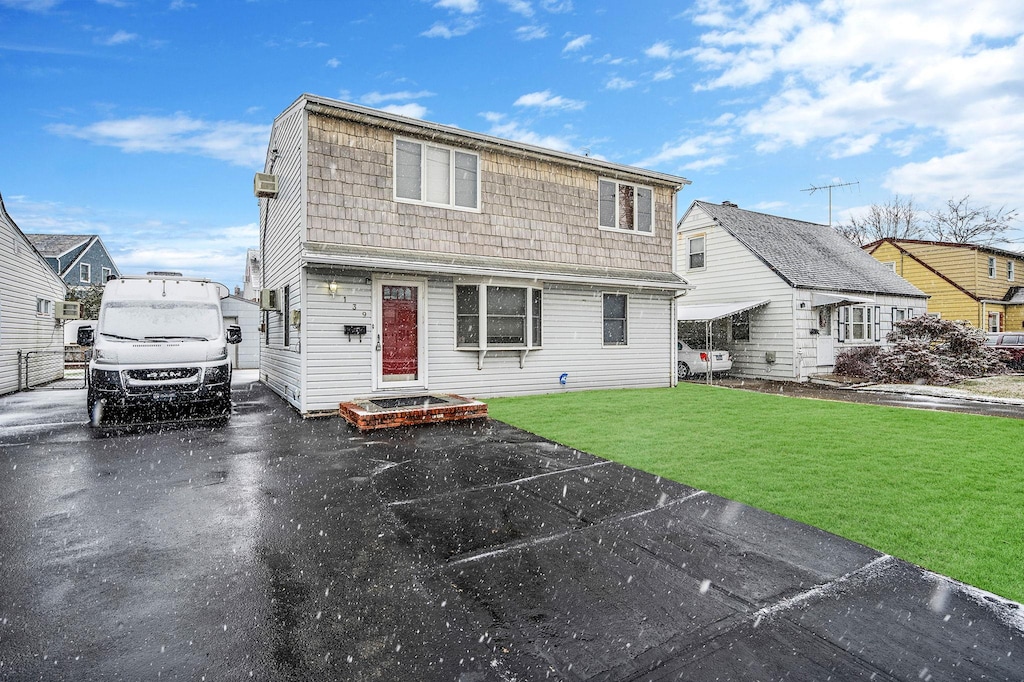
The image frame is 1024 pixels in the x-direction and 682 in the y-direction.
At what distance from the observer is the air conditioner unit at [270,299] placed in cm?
1184

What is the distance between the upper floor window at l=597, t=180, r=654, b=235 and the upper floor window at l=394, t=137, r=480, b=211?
3661mm

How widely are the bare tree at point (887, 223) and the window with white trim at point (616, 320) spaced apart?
1301 inches

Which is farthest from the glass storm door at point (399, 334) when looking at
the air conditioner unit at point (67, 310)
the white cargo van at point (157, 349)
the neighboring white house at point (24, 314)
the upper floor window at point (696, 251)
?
the upper floor window at point (696, 251)

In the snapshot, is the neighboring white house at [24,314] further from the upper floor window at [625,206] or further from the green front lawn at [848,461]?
the upper floor window at [625,206]

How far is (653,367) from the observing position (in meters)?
13.5

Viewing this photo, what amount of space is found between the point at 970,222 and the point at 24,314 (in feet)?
170

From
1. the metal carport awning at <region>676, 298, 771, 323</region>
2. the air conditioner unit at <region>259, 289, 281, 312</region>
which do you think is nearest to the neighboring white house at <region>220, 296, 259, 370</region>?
the air conditioner unit at <region>259, 289, 281, 312</region>

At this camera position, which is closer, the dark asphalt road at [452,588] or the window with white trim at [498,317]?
the dark asphalt road at [452,588]

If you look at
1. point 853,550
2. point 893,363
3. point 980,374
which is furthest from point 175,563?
point 980,374

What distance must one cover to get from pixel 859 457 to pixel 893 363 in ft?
41.8

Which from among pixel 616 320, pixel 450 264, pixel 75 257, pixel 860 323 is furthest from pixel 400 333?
pixel 75 257

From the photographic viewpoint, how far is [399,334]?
33.5 ft

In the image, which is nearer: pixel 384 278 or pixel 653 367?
pixel 384 278

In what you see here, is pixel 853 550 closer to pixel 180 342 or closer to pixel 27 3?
pixel 180 342
